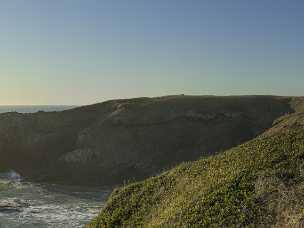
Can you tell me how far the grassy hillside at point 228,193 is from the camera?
19.0 m

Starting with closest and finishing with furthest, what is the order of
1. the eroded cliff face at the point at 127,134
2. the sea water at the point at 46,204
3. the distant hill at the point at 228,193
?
the distant hill at the point at 228,193, the sea water at the point at 46,204, the eroded cliff face at the point at 127,134

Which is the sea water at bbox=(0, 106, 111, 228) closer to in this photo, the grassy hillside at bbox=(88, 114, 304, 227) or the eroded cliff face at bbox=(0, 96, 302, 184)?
the eroded cliff face at bbox=(0, 96, 302, 184)

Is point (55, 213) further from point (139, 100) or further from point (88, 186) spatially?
point (139, 100)

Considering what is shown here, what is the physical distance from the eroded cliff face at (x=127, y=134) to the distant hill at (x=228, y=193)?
5140cm

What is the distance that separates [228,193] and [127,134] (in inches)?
2783

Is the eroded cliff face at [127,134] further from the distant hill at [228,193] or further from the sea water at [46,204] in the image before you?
the distant hill at [228,193]

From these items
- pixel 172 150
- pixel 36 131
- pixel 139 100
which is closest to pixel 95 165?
pixel 172 150

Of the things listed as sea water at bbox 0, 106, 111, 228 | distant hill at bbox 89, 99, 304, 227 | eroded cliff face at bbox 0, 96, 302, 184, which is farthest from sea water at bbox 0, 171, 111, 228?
distant hill at bbox 89, 99, 304, 227

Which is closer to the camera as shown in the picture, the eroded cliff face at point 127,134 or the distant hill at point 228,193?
the distant hill at point 228,193

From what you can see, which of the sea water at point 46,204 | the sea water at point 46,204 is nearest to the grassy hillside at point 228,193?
the sea water at point 46,204

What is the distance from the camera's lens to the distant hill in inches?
745

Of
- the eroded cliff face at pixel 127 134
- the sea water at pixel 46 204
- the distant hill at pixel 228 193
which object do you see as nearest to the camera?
the distant hill at pixel 228 193

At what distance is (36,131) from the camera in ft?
325

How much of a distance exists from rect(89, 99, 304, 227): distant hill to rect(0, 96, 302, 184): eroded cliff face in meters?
51.4
